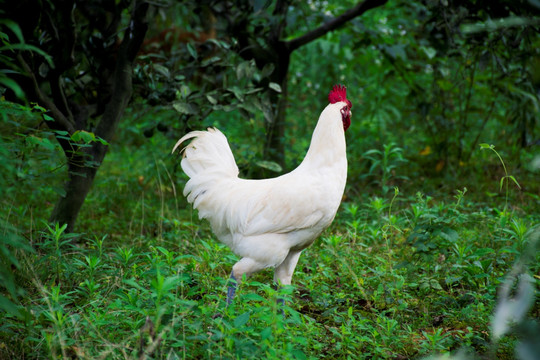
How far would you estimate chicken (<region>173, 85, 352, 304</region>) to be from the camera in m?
3.10

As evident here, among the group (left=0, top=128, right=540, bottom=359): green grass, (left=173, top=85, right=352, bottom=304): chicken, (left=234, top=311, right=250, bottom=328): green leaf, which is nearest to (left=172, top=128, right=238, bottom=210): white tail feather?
(left=173, top=85, right=352, bottom=304): chicken

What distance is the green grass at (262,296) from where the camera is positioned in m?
2.29

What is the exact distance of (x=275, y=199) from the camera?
3.16 metres

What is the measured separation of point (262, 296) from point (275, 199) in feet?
2.27

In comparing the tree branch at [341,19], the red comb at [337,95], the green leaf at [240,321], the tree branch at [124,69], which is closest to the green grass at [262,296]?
the green leaf at [240,321]

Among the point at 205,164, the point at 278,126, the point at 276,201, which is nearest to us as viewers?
the point at 276,201

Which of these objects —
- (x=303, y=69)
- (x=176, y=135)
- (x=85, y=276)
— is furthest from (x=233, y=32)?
(x=303, y=69)

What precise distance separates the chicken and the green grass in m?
0.23

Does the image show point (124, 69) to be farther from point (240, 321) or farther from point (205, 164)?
point (240, 321)

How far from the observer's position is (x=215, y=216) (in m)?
3.41

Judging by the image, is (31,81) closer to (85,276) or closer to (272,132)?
(85,276)

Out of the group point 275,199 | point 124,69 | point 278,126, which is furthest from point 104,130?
point 278,126

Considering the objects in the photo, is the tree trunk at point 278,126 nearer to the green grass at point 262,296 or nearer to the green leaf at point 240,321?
the green grass at point 262,296

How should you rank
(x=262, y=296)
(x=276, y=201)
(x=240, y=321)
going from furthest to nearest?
(x=262, y=296), (x=276, y=201), (x=240, y=321)
